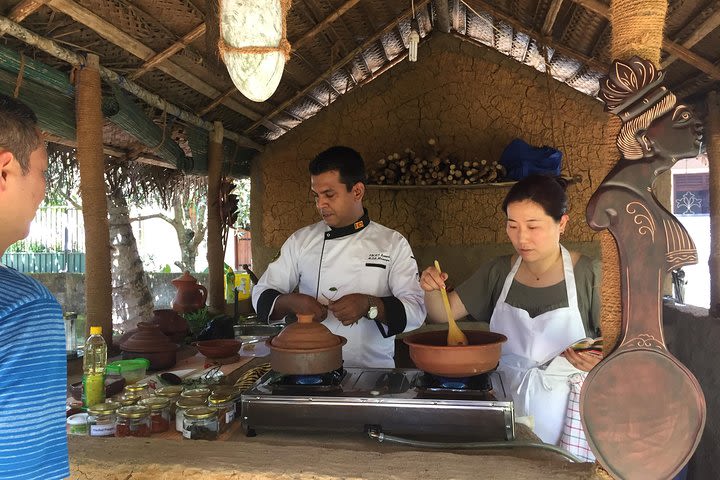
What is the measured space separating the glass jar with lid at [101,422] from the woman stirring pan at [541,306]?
4.46 ft

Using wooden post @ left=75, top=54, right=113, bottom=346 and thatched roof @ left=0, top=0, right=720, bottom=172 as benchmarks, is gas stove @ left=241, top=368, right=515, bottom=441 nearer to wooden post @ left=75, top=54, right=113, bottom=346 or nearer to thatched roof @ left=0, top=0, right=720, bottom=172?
thatched roof @ left=0, top=0, right=720, bottom=172

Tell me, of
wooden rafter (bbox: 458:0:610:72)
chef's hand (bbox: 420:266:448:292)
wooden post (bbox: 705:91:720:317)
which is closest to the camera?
chef's hand (bbox: 420:266:448:292)

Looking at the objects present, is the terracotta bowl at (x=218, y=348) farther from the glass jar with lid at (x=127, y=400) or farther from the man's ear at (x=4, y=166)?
the man's ear at (x=4, y=166)

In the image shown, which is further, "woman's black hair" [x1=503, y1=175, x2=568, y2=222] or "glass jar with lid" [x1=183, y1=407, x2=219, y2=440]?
"woman's black hair" [x1=503, y1=175, x2=568, y2=222]

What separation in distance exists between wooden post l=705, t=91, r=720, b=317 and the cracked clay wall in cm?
165

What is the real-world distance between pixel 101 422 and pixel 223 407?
416 mm

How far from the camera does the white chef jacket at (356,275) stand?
300 centimetres

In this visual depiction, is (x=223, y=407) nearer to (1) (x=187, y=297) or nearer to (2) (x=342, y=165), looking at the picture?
(2) (x=342, y=165)

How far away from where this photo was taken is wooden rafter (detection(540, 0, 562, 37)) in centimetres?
Result: 448

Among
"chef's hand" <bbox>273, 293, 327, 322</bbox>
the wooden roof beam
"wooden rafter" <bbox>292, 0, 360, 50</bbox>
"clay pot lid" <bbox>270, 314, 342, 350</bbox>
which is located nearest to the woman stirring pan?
"chef's hand" <bbox>273, 293, 327, 322</bbox>

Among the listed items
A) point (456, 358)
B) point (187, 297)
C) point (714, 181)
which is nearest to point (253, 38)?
point (456, 358)

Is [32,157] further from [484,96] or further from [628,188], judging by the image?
[484,96]

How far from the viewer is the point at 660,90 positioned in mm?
1151

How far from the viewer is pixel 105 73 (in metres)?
3.86
